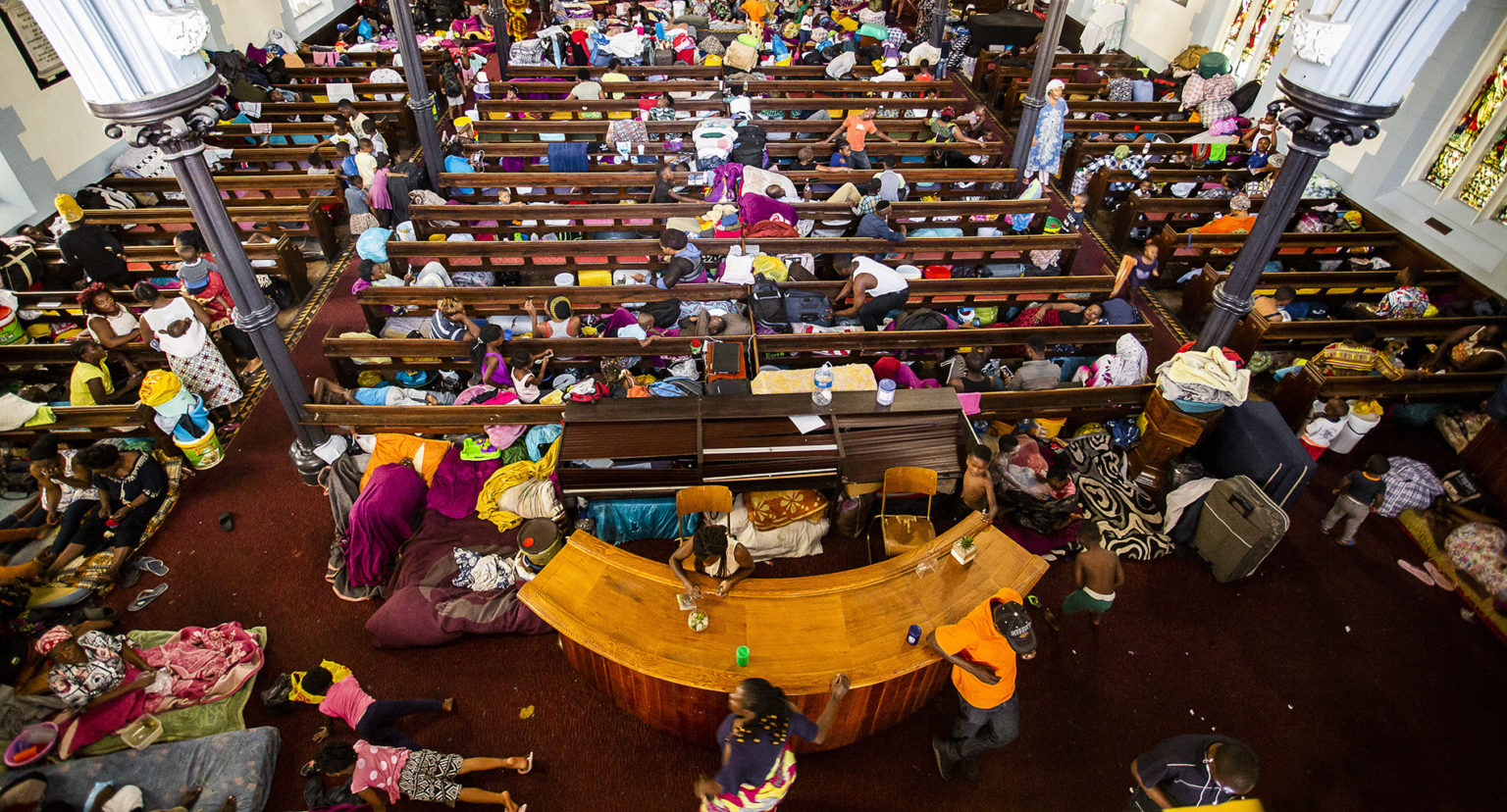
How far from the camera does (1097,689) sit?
5.27 meters

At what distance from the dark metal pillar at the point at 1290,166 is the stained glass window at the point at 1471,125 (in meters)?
6.02

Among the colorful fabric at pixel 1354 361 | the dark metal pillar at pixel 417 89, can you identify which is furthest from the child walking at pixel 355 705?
the colorful fabric at pixel 1354 361

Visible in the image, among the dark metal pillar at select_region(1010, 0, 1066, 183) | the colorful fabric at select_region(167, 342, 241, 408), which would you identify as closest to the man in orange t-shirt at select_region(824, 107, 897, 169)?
Answer: the dark metal pillar at select_region(1010, 0, 1066, 183)

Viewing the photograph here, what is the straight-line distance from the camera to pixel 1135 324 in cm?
722

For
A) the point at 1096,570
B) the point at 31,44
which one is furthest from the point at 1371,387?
the point at 31,44

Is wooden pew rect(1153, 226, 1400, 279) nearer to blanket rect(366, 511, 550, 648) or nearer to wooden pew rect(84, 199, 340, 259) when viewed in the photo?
blanket rect(366, 511, 550, 648)

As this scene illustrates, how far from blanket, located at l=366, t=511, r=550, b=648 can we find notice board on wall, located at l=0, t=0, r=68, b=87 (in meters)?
8.96

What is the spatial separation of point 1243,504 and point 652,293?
5634 millimetres

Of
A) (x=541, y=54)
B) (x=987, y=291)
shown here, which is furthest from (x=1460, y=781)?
(x=541, y=54)

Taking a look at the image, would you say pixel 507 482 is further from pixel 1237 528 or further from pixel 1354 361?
pixel 1354 361

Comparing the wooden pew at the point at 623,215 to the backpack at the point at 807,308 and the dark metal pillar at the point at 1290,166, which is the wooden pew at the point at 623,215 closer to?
the backpack at the point at 807,308

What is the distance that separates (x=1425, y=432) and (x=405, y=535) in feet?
33.0

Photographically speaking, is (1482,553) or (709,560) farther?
(1482,553)

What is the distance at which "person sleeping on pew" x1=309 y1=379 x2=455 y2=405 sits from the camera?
21.7ft
